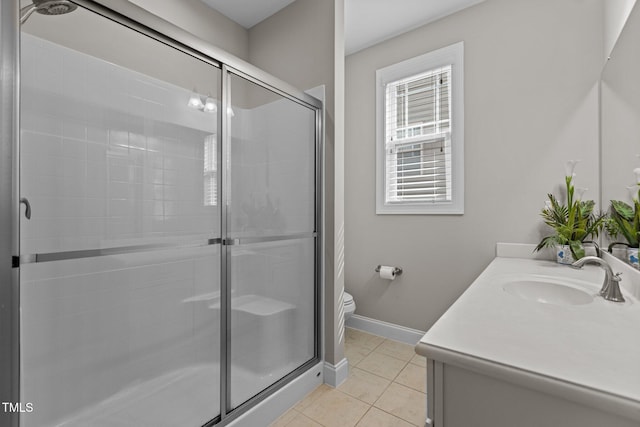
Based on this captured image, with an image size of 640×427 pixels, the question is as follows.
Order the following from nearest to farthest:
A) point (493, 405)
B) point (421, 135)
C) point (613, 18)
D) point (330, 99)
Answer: point (493, 405), point (613, 18), point (330, 99), point (421, 135)

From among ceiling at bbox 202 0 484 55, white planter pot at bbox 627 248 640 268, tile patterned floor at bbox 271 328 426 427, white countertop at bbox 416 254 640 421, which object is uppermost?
ceiling at bbox 202 0 484 55

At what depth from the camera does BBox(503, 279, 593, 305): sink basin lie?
1.26m

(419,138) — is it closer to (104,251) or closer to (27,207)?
(104,251)

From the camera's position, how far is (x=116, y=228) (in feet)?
3.80

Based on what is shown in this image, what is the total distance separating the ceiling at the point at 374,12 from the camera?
2135 mm

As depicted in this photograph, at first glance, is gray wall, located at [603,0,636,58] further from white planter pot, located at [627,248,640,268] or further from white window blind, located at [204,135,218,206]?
white window blind, located at [204,135,218,206]

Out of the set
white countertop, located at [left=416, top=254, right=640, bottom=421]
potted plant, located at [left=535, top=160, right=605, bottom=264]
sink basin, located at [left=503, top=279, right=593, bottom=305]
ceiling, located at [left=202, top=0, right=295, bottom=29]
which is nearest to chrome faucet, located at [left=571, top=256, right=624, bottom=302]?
white countertop, located at [left=416, top=254, right=640, bottom=421]

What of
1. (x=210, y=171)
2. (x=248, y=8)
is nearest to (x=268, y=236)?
(x=210, y=171)

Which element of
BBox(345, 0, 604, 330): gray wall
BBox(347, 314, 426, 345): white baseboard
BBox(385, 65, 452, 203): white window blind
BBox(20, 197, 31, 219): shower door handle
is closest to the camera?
BBox(20, 197, 31, 219): shower door handle

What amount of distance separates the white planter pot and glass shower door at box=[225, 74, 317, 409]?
1.48 metres

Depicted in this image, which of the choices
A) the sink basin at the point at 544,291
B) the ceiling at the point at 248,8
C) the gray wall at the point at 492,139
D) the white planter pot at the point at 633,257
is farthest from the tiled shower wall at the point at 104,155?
the white planter pot at the point at 633,257

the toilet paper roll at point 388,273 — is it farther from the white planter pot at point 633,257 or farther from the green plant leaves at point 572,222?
the white planter pot at point 633,257

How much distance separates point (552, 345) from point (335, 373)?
1.44 meters

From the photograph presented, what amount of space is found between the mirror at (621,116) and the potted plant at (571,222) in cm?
10
